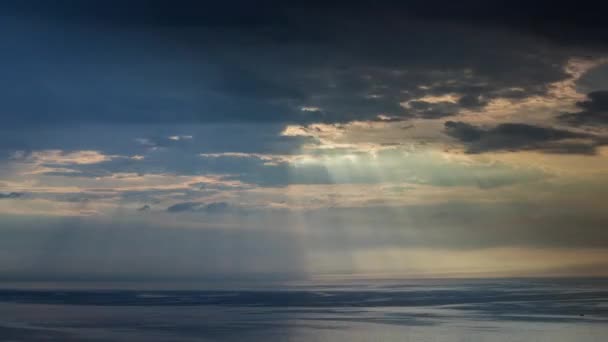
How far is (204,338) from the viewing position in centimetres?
5631

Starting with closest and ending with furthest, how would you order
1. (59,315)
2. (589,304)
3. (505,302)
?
(59,315) → (589,304) → (505,302)

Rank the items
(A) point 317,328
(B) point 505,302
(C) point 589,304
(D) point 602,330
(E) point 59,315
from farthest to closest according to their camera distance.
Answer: (B) point 505,302 < (C) point 589,304 < (E) point 59,315 < (A) point 317,328 < (D) point 602,330

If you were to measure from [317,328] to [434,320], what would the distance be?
1232 cm

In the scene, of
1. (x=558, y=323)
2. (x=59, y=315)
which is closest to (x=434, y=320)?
(x=558, y=323)

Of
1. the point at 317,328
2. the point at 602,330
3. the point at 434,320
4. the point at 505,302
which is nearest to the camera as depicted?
the point at 602,330

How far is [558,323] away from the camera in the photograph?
214 feet

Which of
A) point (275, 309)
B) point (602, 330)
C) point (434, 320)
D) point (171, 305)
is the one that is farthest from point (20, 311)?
point (602, 330)

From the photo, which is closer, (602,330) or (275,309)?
(602,330)

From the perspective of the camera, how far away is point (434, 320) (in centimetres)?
7081

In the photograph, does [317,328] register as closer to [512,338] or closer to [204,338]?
[204,338]

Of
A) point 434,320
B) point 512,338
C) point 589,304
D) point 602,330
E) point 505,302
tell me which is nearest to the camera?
point 512,338

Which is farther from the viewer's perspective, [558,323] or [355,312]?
[355,312]

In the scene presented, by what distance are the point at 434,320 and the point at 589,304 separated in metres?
27.4

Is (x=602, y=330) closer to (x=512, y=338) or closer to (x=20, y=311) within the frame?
(x=512, y=338)
